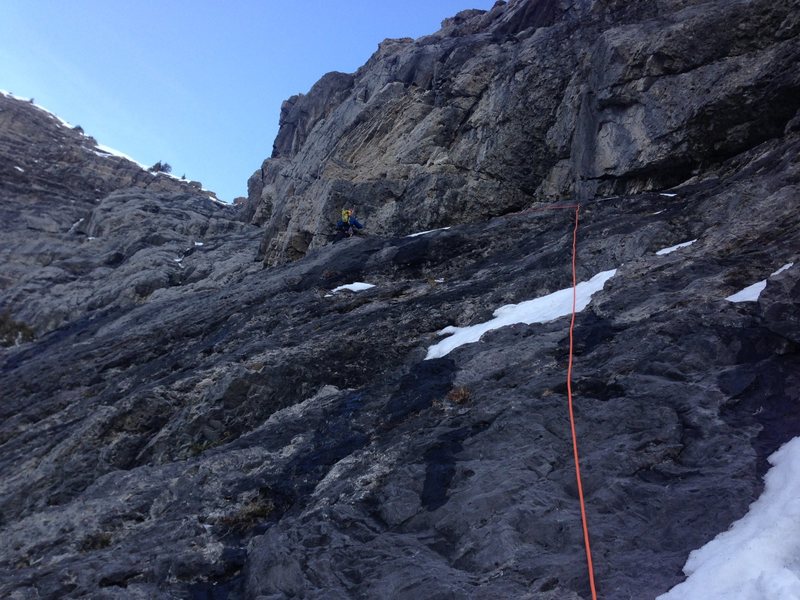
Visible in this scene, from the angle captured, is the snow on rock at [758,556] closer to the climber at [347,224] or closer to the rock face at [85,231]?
the climber at [347,224]

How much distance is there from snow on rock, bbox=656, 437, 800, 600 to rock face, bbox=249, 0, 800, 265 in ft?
42.9

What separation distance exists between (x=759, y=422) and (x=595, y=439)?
1.84m

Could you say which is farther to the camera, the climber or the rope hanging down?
the climber

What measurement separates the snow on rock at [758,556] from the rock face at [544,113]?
13087mm

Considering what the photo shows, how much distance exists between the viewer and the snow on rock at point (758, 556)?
5051 millimetres

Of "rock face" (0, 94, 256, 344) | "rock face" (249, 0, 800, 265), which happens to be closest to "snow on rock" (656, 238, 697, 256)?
"rock face" (249, 0, 800, 265)

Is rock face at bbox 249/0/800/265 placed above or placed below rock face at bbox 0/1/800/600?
above

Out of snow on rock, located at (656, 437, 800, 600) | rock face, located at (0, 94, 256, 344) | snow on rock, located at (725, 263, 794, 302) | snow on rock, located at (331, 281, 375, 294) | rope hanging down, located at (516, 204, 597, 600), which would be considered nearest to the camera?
snow on rock, located at (656, 437, 800, 600)

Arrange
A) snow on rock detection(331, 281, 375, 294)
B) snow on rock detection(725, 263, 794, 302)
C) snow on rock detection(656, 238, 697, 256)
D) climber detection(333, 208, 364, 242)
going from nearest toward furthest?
snow on rock detection(725, 263, 794, 302) → snow on rock detection(656, 238, 697, 256) → snow on rock detection(331, 281, 375, 294) → climber detection(333, 208, 364, 242)

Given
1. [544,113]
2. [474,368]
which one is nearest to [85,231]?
[544,113]

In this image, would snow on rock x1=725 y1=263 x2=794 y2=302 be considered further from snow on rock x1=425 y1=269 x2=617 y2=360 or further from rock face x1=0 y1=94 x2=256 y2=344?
rock face x1=0 y1=94 x2=256 y2=344

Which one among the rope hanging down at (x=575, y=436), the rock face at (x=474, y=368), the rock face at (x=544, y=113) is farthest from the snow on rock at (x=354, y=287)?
the rope hanging down at (x=575, y=436)

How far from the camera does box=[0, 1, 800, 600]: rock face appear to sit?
723cm

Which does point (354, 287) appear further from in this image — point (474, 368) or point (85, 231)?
point (85, 231)
